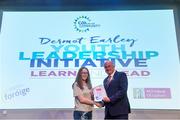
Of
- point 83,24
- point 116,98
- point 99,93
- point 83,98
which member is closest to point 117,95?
point 116,98

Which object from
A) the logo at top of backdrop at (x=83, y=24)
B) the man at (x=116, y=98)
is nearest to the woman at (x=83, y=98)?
the man at (x=116, y=98)

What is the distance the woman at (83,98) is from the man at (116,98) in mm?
155

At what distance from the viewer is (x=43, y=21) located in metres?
3.20

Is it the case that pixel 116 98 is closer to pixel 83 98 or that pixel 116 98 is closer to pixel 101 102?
pixel 101 102

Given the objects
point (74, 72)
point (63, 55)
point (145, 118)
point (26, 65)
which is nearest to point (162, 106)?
point (145, 118)

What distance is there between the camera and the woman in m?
2.58

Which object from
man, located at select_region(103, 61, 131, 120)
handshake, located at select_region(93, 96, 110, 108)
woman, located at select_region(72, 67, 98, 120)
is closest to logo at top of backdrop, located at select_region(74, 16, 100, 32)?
woman, located at select_region(72, 67, 98, 120)

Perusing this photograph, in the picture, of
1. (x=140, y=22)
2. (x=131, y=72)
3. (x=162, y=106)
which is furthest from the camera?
(x=140, y=22)

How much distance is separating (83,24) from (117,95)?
3.23 feet

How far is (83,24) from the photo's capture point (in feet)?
10.3

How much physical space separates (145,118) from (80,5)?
1429 millimetres

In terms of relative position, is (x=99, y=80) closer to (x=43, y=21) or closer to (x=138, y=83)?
(x=138, y=83)

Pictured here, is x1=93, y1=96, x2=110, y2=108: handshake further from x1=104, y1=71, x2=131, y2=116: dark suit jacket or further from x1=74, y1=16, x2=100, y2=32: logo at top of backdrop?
x1=74, y1=16, x2=100, y2=32: logo at top of backdrop

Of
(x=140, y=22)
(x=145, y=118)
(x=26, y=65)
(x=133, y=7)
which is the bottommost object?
(x=145, y=118)
